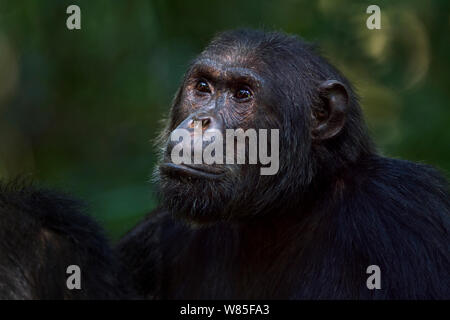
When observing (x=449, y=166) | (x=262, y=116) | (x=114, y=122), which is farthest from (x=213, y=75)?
(x=114, y=122)

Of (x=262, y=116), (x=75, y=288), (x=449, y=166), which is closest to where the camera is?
(x=75, y=288)

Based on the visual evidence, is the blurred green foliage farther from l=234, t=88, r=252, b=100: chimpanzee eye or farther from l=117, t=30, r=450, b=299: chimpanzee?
l=234, t=88, r=252, b=100: chimpanzee eye

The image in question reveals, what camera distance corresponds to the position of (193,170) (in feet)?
16.7

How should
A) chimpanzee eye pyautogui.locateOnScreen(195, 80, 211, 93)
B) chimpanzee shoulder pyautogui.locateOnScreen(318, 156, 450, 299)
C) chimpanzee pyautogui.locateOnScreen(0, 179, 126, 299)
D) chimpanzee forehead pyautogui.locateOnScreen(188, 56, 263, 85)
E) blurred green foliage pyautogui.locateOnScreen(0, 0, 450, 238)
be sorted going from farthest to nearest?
blurred green foliage pyautogui.locateOnScreen(0, 0, 450, 238) < chimpanzee eye pyautogui.locateOnScreen(195, 80, 211, 93) < chimpanzee forehead pyautogui.locateOnScreen(188, 56, 263, 85) < chimpanzee shoulder pyautogui.locateOnScreen(318, 156, 450, 299) < chimpanzee pyautogui.locateOnScreen(0, 179, 126, 299)

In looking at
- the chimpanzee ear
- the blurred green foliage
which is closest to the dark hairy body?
the chimpanzee ear

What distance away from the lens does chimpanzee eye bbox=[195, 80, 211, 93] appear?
5.53 meters

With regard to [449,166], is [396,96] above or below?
above

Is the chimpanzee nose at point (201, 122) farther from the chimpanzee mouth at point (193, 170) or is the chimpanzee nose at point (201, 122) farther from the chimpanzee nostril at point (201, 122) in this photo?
the chimpanzee mouth at point (193, 170)

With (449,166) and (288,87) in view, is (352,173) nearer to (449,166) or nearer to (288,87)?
(288,87)

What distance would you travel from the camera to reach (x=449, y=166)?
28.1ft

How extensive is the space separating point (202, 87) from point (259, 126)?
0.51m

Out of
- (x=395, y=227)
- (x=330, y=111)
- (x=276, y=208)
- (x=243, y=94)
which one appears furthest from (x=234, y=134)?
(x=395, y=227)

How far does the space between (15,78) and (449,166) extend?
17.8ft

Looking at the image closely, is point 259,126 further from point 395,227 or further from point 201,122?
point 395,227
